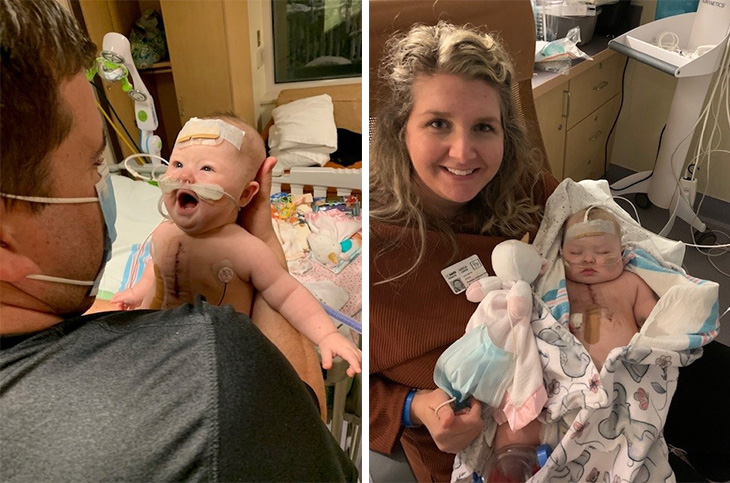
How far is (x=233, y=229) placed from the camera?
60cm

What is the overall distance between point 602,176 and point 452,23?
1.14 feet

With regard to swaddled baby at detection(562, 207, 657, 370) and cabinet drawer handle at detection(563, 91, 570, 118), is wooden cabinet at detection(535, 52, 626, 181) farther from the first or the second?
swaddled baby at detection(562, 207, 657, 370)

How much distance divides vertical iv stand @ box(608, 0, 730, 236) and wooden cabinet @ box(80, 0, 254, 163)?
59 centimetres

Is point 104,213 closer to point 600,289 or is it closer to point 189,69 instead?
point 189,69

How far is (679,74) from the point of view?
0.82 meters

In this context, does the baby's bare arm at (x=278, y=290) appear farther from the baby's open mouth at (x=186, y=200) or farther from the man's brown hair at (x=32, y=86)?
the man's brown hair at (x=32, y=86)

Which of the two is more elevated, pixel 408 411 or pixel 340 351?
pixel 340 351

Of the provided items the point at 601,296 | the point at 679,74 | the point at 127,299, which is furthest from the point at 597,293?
the point at 127,299

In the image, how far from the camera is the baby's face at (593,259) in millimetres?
743

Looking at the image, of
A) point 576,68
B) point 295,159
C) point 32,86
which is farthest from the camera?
point 576,68

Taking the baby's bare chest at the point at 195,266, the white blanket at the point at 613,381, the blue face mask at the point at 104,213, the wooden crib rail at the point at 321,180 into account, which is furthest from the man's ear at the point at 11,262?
the white blanket at the point at 613,381

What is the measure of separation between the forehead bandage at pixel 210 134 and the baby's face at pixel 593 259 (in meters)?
0.47

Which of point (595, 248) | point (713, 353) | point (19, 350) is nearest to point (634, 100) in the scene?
point (595, 248)

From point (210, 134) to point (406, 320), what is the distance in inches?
14.9
